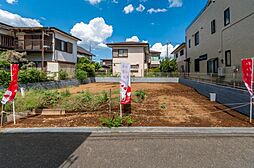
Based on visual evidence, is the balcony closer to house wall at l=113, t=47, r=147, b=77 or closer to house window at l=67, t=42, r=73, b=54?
house window at l=67, t=42, r=73, b=54

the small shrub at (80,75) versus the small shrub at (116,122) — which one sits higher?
the small shrub at (80,75)

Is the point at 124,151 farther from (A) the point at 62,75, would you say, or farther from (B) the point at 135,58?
(B) the point at 135,58

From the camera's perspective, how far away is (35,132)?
4.12 metres

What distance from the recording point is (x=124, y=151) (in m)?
3.09

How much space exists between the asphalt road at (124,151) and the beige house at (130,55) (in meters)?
21.2

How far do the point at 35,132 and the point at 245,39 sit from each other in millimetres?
9847

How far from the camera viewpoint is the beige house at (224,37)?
26.7ft

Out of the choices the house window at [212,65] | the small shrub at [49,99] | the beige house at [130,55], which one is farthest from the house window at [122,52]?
the small shrub at [49,99]

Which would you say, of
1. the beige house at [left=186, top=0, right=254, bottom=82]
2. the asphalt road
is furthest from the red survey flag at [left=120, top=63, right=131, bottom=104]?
the beige house at [left=186, top=0, right=254, bottom=82]

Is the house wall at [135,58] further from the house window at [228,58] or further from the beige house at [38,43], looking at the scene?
the house window at [228,58]

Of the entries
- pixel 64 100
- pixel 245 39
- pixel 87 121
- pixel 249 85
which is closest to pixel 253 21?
pixel 245 39

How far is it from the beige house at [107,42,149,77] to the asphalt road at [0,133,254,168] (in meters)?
21.2

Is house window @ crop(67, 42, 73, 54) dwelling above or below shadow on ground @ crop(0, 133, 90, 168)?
above

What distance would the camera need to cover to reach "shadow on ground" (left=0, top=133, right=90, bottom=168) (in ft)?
8.93
